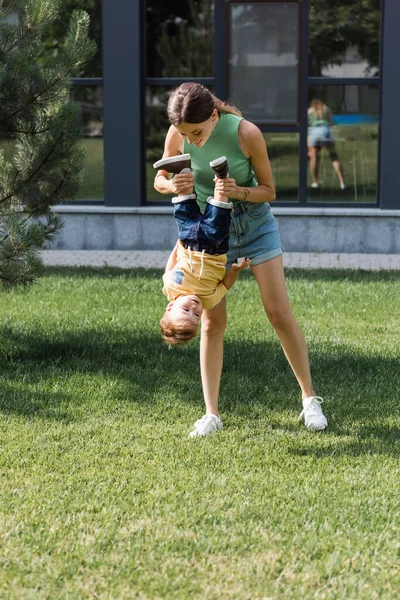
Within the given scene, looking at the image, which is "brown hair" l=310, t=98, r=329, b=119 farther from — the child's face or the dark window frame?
the child's face

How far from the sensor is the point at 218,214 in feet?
15.4

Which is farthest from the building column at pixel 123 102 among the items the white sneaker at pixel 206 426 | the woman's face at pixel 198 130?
the woman's face at pixel 198 130

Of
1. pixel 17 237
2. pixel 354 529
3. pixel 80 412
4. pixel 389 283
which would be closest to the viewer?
pixel 354 529

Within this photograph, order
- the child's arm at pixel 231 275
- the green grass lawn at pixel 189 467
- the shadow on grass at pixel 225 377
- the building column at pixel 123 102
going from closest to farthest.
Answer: the green grass lawn at pixel 189 467 < the child's arm at pixel 231 275 < the shadow on grass at pixel 225 377 < the building column at pixel 123 102

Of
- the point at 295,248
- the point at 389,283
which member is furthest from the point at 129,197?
the point at 389,283

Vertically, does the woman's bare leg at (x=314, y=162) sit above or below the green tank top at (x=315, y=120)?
below

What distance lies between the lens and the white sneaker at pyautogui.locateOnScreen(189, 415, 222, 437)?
5133 mm

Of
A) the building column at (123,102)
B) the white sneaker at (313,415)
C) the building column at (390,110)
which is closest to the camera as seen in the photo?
the white sneaker at (313,415)

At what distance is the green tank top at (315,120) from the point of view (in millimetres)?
11664

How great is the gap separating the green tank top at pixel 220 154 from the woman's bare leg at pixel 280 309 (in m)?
0.46

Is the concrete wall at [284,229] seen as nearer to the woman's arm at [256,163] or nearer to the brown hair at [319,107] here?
the brown hair at [319,107]

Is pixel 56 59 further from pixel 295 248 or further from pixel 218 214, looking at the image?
pixel 295 248

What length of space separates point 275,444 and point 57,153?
98.8 inches

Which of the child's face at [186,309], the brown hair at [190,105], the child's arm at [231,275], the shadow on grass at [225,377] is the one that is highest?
the brown hair at [190,105]
